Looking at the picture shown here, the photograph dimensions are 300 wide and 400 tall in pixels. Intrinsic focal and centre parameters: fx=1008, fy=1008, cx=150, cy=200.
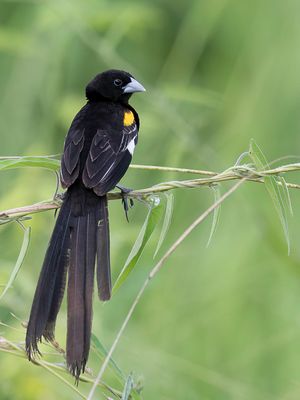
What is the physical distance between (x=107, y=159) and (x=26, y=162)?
1.65 feet

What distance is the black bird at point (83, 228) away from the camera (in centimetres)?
234

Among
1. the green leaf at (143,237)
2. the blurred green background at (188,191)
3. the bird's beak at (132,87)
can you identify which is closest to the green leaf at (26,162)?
the green leaf at (143,237)

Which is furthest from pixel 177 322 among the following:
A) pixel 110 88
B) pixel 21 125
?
pixel 21 125

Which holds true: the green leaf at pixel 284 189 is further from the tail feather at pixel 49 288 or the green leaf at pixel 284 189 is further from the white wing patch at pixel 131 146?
the white wing patch at pixel 131 146

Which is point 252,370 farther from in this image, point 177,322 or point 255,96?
point 255,96

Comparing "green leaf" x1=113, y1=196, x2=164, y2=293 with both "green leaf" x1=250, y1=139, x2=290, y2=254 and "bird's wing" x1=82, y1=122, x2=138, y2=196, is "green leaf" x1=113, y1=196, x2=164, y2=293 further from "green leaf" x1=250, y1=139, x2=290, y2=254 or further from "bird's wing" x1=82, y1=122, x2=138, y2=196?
"bird's wing" x1=82, y1=122, x2=138, y2=196

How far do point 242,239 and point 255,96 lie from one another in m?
0.70

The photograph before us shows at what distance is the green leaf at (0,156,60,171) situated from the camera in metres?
2.44

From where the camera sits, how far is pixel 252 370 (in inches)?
152

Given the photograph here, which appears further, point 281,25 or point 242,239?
point 281,25

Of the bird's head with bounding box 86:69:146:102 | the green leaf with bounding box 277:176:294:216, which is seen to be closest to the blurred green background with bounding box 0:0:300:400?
the bird's head with bounding box 86:69:146:102

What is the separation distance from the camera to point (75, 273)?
252cm

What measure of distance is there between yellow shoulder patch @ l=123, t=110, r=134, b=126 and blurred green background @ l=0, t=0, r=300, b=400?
0.50m

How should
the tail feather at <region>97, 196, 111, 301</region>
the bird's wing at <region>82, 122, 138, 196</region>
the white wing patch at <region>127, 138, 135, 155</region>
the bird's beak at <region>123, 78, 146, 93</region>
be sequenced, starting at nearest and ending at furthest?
the tail feather at <region>97, 196, 111, 301</region> → the bird's wing at <region>82, 122, 138, 196</region> → the white wing patch at <region>127, 138, 135, 155</region> → the bird's beak at <region>123, 78, 146, 93</region>
